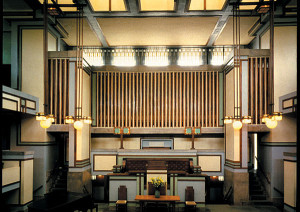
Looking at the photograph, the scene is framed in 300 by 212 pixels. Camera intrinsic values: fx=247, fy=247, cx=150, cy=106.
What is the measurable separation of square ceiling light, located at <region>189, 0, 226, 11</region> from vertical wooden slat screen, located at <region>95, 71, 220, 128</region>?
3.23 meters

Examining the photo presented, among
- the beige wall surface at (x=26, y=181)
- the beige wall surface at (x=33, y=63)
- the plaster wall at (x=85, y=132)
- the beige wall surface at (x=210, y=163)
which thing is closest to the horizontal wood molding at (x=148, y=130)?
the plaster wall at (x=85, y=132)

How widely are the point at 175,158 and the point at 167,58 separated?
15.6 feet

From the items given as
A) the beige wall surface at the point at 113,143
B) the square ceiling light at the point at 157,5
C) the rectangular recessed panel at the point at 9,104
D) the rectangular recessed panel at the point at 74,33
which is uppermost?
the square ceiling light at the point at 157,5

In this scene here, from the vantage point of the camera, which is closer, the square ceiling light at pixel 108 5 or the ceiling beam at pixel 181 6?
the ceiling beam at pixel 181 6

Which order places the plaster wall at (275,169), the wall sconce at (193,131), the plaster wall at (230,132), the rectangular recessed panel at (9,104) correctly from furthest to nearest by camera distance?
1. the wall sconce at (193,131)
2. the plaster wall at (230,132)
3. the plaster wall at (275,169)
4. the rectangular recessed panel at (9,104)

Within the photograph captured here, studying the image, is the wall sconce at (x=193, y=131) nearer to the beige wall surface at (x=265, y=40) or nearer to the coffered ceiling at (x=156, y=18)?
the coffered ceiling at (x=156, y=18)

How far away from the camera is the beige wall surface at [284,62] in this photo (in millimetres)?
8742

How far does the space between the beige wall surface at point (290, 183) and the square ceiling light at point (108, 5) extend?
23.3ft

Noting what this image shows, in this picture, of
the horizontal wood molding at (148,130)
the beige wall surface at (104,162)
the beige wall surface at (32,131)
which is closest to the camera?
the beige wall surface at (32,131)

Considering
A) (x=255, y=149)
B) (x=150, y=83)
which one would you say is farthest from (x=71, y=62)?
(x=255, y=149)

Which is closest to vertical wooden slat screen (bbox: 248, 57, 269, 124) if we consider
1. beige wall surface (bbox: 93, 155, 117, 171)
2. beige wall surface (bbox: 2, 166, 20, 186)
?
beige wall surface (bbox: 93, 155, 117, 171)

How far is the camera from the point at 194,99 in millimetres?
10883

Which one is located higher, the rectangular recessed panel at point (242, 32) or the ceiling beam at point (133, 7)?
the ceiling beam at point (133, 7)

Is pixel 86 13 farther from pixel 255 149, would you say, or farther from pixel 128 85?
pixel 255 149
